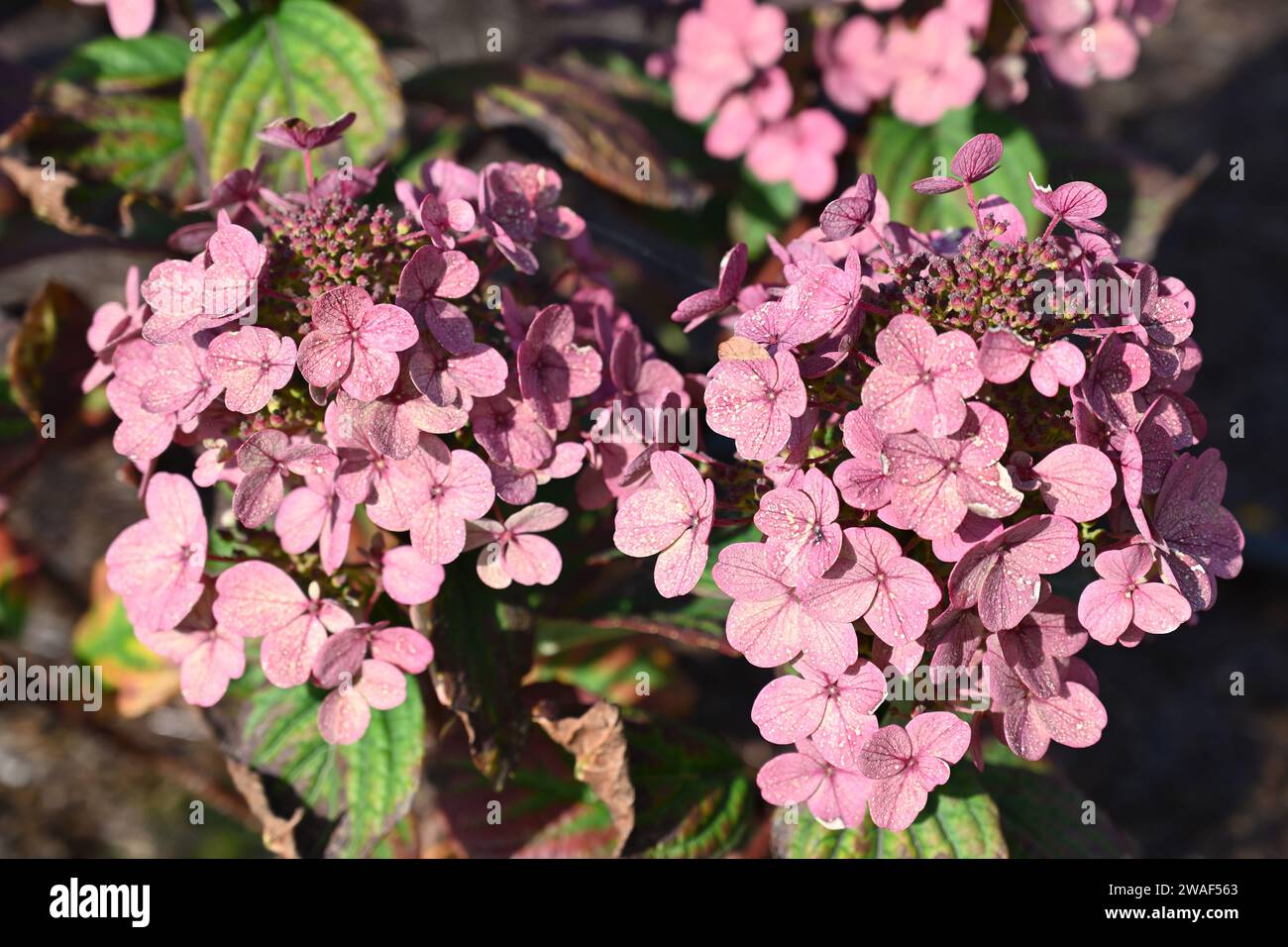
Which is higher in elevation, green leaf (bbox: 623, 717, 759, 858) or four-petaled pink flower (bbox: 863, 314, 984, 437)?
four-petaled pink flower (bbox: 863, 314, 984, 437)

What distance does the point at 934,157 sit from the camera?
6.26 ft

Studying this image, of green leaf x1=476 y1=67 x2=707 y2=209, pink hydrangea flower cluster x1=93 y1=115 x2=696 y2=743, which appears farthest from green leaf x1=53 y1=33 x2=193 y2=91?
pink hydrangea flower cluster x1=93 y1=115 x2=696 y2=743

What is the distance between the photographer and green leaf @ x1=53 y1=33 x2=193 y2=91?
170 cm

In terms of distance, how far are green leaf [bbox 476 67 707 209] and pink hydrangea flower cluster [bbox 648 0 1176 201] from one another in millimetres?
161

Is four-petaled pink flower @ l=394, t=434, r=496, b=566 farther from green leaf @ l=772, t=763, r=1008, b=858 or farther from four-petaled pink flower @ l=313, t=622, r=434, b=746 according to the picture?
green leaf @ l=772, t=763, r=1008, b=858

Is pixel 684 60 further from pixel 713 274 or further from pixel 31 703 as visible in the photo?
pixel 31 703

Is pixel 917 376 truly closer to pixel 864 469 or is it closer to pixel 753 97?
pixel 864 469

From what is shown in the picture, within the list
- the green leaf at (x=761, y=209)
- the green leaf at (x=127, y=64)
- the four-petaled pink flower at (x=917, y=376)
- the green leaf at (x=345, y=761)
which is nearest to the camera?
the four-petaled pink flower at (x=917, y=376)

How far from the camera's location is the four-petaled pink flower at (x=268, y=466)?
3.43 feet

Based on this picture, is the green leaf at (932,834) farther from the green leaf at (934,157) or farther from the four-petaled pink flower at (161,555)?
the green leaf at (934,157)

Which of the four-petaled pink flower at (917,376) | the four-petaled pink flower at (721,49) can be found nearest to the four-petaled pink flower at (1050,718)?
A: the four-petaled pink flower at (917,376)

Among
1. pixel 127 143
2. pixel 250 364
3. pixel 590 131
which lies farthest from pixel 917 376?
pixel 127 143

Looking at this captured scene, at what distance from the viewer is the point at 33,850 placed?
205cm

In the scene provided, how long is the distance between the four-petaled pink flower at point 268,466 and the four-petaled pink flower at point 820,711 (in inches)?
18.5
